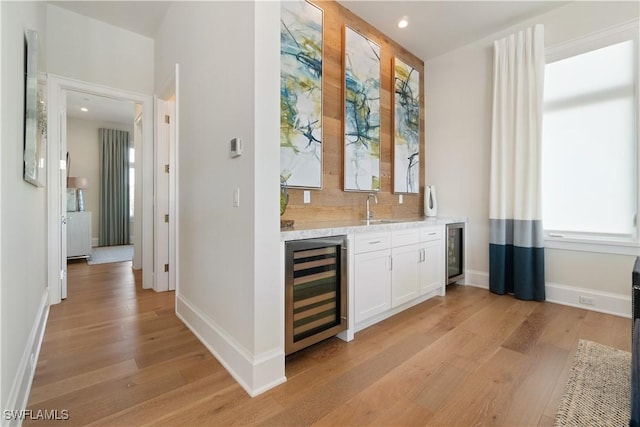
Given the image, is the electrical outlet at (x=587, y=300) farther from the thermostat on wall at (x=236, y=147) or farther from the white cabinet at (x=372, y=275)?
the thermostat on wall at (x=236, y=147)

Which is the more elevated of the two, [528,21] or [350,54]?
[528,21]

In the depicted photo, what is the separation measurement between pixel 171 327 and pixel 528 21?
15.8 feet

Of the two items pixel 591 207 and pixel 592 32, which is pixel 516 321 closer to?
pixel 591 207

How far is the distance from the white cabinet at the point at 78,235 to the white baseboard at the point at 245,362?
15.6ft

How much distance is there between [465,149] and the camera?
3850mm

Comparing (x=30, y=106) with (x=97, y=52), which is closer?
(x=30, y=106)

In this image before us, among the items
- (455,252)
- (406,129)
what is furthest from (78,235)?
(455,252)

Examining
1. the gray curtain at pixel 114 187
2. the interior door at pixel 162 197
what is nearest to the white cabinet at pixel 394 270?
the interior door at pixel 162 197

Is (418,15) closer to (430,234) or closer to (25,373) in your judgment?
(430,234)

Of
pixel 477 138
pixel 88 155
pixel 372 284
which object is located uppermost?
pixel 88 155

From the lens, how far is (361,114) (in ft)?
10.7

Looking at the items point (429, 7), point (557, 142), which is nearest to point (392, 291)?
point (557, 142)

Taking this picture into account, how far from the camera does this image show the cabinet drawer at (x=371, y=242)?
2.32m

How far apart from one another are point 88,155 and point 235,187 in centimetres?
717
